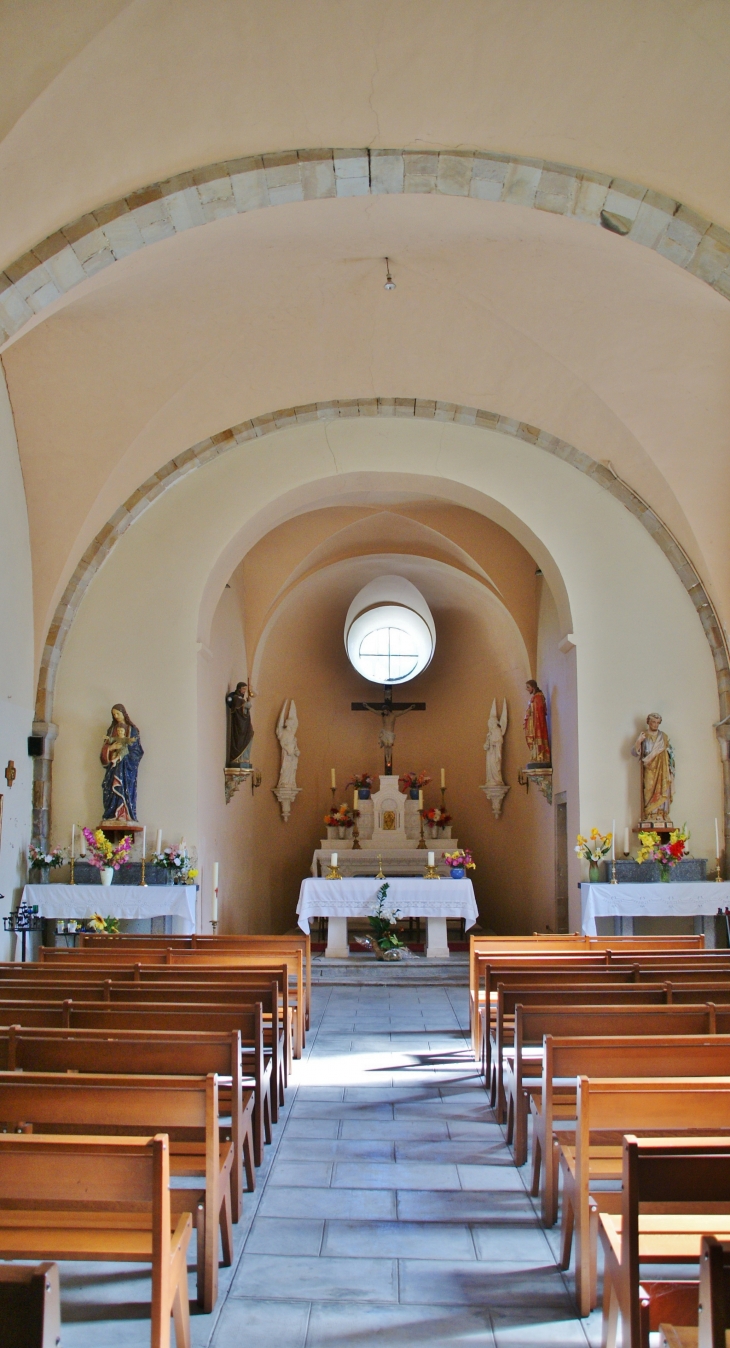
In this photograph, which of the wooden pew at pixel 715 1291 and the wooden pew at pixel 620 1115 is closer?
the wooden pew at pixel 715 1291

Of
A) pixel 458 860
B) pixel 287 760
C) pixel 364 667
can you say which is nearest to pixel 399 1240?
pixel 458 860

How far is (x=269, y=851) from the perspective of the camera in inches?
655

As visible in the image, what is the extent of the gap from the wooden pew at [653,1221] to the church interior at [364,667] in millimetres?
15

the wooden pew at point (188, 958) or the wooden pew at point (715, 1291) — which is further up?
the wooden pew at point (715, 1291)

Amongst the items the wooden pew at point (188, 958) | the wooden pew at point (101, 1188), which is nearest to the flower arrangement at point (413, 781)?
the wooden pew at point (188, 958)

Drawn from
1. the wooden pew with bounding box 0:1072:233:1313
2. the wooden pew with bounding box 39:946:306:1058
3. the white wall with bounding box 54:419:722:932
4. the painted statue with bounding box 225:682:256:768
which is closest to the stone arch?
the wooden pew with bounding box 39:946:306:1058

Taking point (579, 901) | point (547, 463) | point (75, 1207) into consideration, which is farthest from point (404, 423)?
point (75, 1207)

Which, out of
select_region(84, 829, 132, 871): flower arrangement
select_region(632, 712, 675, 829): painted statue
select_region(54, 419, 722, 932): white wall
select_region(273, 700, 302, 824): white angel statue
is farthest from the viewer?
select_region(273, 700, 302, 824): white angel statue

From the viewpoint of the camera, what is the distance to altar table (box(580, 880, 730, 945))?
1103 cm

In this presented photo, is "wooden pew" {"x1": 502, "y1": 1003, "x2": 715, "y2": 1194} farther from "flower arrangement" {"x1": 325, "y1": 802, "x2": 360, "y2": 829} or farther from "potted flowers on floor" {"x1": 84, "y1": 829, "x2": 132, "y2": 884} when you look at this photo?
"flower arrangement" {"x1": 325, "y1": 802, "x2": 360, "y2": 829}

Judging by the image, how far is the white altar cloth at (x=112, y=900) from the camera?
35.6 ft

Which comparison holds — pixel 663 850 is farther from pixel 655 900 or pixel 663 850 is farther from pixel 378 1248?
pixel 378 1248

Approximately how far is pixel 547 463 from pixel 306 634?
21.0 feet

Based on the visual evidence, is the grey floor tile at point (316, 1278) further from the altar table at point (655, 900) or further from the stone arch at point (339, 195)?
the altar table at point (655, 900)
